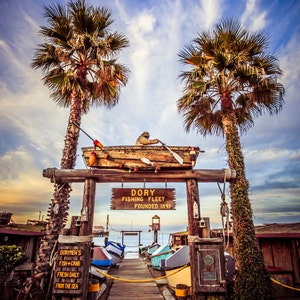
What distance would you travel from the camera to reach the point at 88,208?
6.06 meters

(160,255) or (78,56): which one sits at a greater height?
(78,56)

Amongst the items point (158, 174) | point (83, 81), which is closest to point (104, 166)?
point (158, 174)

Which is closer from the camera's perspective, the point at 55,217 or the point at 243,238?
the point at 243,238

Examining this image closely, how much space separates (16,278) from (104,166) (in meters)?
4.70

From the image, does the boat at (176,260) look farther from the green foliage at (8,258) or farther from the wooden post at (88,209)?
the green foliage at (8,258)

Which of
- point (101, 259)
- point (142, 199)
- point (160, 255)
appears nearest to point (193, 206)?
point (142, 199)

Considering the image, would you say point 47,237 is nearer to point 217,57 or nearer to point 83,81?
point 83,81

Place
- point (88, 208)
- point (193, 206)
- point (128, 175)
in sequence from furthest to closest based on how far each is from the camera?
point (128, 175) < point (193, 206) < point (88, 208)

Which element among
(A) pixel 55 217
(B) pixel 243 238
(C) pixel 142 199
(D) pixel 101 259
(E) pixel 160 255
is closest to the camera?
(C) pixel 142 199

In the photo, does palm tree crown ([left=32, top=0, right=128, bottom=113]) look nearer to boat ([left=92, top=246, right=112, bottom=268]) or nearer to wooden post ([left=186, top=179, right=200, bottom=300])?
wooden post ([left=186, top=179, right=200, bottom=300])

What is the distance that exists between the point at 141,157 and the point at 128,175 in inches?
27.0

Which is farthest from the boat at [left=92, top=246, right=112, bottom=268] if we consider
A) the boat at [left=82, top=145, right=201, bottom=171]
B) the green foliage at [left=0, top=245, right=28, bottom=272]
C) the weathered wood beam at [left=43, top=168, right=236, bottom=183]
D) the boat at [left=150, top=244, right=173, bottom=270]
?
the boat at [left=82, top=145, right=201, bottom=171]

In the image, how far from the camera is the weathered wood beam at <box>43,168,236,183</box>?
6422 mm

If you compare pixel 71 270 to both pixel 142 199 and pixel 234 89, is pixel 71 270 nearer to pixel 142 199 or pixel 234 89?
pixel 142 199
